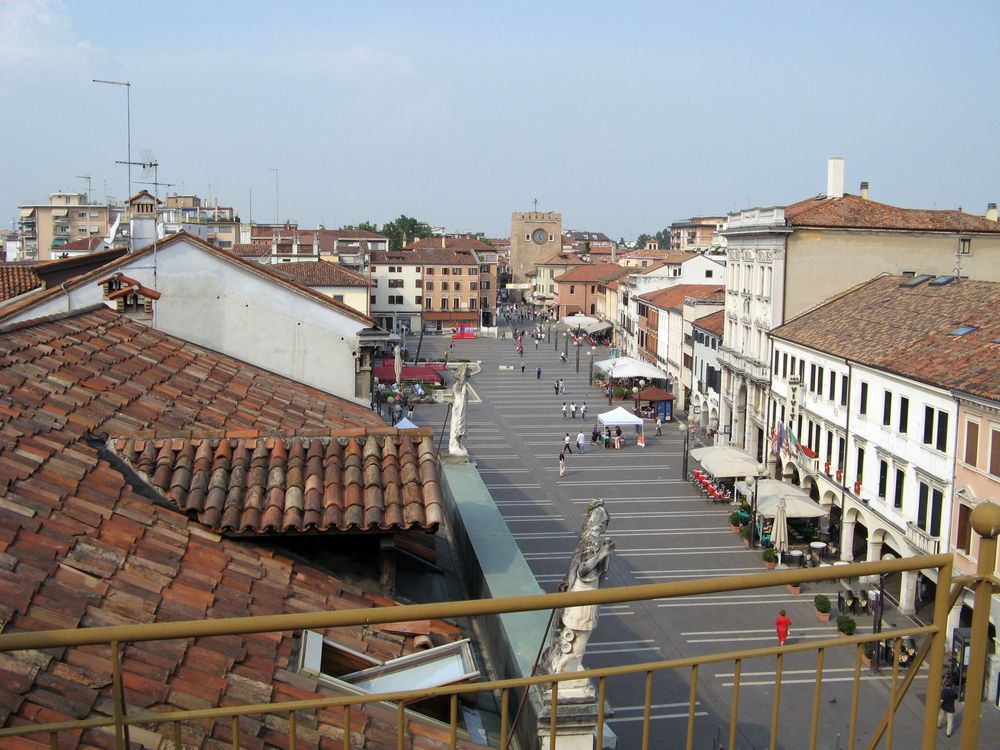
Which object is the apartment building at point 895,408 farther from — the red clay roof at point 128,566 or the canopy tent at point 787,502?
the red clay roof at point 128,566

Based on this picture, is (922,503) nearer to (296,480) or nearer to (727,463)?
(727,463)

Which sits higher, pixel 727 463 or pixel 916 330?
pixel 916 330

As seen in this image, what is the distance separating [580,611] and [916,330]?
2768 cm

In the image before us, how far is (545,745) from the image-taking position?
564 cm

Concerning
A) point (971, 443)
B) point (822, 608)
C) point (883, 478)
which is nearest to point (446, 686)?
point (971, 443)

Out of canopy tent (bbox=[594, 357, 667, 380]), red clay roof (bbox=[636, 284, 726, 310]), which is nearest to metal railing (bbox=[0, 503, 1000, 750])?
red clay roof (bbox=[636, 284, 726, 310])

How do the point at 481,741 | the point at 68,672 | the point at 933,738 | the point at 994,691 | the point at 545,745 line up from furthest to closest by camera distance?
the point at 994,691, the point at 481,741, the point at 545,745, the point at 68,672, the point at 933,738

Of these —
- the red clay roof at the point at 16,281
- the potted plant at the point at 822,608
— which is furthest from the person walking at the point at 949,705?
the red clay roof at the point at 16,281

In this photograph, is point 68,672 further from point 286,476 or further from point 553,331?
point 553,331

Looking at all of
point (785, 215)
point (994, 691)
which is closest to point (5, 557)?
point (994, 691)

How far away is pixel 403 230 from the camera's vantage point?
16162 centimetres

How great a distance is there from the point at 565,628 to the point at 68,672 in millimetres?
2657

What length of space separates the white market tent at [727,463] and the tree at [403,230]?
126m

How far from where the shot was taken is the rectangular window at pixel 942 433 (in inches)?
985
